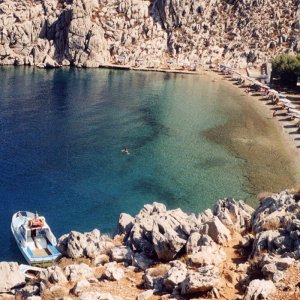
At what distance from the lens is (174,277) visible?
25.1m

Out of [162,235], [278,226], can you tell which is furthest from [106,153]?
[278,226]

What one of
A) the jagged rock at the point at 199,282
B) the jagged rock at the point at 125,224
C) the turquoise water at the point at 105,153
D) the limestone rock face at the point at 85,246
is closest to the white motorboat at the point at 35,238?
the turquoise water at the point at 105,153

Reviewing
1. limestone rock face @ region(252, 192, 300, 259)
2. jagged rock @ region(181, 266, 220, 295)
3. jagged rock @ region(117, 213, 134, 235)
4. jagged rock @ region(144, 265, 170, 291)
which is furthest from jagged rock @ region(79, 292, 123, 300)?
jagged rock @ region(117, 213, 134, 235)

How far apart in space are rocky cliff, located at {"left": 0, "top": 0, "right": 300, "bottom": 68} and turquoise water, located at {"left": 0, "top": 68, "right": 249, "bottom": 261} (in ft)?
116

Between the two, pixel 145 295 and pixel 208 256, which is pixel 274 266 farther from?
pixel 145 295

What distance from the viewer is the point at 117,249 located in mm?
32469

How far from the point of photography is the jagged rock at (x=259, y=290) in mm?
21672

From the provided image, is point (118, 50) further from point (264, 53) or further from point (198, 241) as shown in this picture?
point (198, 241)

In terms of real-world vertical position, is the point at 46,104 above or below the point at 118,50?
below

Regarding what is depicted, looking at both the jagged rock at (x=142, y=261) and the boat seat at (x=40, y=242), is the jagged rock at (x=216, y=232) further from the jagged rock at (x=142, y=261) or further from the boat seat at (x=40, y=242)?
the boat seat at (x=40, y=242)

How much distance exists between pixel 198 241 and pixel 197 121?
70.8 metres

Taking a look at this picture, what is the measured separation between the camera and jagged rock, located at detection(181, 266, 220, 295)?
76.0ft

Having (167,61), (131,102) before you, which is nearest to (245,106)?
(131,102)

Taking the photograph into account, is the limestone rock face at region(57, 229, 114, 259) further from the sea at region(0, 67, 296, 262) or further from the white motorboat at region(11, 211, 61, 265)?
the sea at region(0, 67, 296, 262)
